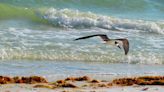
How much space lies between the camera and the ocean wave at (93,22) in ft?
45.5

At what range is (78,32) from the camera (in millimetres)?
12906

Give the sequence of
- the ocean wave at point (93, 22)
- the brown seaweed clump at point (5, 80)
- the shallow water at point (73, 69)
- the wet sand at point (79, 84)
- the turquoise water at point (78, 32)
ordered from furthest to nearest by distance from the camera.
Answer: the ocean wave at point (93, 22), the turquoise water at point (78, 32), the shallow water at point (73, 69), the brown seaweed clump at point (5, 80), the wet sand at point (79, 84)

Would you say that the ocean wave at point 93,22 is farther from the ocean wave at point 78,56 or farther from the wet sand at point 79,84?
the wet sand at point 79,84

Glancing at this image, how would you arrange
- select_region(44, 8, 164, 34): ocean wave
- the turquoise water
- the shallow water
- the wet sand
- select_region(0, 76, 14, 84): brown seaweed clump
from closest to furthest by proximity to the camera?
the wet sand → select_region(0, 76, 14, 84): brown seaweed clump → the shallow water → the turquoise water → select_region(44, 8, 164, 34): ocean wave

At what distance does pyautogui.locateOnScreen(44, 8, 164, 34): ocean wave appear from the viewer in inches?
546

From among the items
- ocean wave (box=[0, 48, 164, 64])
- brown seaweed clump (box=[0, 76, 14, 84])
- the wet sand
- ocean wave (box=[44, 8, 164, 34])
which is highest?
ocean wave (box=[44, 8, 164, 34])

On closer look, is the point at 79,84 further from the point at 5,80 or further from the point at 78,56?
the point at 78,56

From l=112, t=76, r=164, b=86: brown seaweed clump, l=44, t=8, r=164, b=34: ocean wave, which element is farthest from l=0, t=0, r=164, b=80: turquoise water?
l=112, t=76, r=164, b=86: brown seaweed clump

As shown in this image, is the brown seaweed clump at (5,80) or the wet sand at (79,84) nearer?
the wet sand at (79,84)

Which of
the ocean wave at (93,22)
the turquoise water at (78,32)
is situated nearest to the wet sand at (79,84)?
the turquoise water at (78,32)

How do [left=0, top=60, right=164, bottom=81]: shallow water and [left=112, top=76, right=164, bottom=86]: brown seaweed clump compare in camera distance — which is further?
[left=0, top=60, right=164, bottom=81]: shallow water

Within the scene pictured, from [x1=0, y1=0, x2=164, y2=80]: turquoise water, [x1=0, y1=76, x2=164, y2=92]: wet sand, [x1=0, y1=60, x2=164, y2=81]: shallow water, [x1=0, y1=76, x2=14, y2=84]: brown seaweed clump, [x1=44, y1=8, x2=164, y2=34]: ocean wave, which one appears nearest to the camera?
[x1=0, y1=76, x2=164, y2=92]: wet sand

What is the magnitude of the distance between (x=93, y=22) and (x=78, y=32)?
1335mm

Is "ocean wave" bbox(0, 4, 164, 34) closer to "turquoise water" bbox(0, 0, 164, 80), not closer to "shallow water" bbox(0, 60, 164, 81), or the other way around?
"turquoise water" bbox(0, 0, 164, 80)
